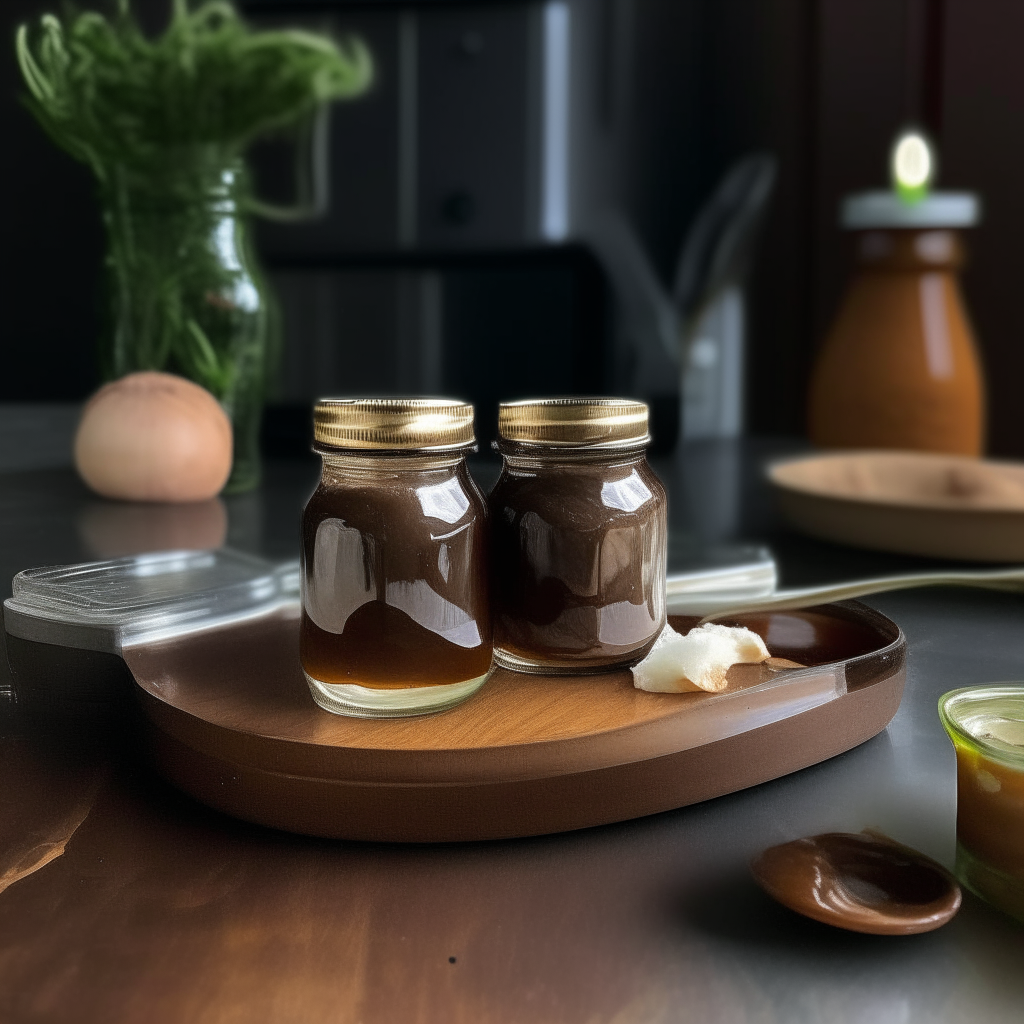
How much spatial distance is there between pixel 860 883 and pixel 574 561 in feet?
0.53

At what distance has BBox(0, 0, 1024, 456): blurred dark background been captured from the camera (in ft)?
4.10

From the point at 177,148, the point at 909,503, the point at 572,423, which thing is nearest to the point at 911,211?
the point at 909,503

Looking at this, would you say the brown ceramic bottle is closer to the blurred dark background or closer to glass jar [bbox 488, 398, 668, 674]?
the blurred dark background

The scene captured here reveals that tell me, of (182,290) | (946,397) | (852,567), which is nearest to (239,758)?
(852,567)

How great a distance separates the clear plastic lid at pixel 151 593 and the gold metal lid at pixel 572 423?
176 millimetres

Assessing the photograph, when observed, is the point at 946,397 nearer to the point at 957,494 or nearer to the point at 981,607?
the point at 957,494

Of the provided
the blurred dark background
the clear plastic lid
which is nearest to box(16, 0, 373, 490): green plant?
the blurred dark background

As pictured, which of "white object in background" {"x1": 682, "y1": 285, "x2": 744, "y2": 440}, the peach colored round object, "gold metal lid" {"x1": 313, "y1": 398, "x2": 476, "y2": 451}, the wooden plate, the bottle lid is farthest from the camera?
"white object in background" {"x1": 682, "y1": 285, "x2": 744, "y2": 440}

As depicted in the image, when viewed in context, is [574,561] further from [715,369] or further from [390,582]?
[715,369]

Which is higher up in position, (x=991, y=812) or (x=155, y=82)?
(x=155, y=82)

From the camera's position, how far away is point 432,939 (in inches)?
12.9

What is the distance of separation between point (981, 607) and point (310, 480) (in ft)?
2.18

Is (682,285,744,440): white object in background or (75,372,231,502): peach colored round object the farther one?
(682,285,744,440): white object in background

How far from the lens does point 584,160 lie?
126 centimetres
